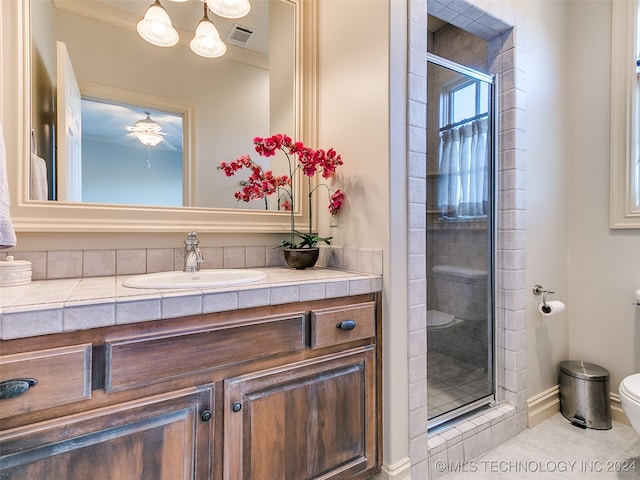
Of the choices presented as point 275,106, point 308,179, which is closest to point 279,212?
point 308,179

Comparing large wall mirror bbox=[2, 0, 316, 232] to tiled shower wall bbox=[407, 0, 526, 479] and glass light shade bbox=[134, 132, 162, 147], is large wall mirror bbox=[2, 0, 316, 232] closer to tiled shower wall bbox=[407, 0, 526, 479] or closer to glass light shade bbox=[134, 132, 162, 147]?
glass light shade bbox=[134, 132, 162, 147]

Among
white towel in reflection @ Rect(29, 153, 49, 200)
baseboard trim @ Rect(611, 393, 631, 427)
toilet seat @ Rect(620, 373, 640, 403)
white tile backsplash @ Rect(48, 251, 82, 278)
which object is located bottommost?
baseboard trim @ Rect(611, 393, 631, 427)

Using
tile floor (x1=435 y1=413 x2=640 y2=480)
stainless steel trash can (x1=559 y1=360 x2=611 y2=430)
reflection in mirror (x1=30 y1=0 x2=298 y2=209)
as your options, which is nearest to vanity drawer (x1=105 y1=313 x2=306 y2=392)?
reflection in mirror (x1=30 y1=0 x2=298 y2=209)

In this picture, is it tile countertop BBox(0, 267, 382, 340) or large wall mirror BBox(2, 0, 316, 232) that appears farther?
large wall mirror BBox(2, 0, 316, 232)

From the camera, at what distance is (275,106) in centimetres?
173

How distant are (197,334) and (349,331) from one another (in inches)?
21.8

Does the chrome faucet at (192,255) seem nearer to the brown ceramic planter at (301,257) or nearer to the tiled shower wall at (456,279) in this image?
the brown ceramic planter at (301,257)

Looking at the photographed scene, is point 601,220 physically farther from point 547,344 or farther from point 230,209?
point 230,209

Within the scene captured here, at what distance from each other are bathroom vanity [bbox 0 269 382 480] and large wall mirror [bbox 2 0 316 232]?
55 centimetres

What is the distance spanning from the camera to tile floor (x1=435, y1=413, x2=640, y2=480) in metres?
1.50

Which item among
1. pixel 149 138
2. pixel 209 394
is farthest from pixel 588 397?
pixel 149 138

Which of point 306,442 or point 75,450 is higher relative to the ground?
point 75,450

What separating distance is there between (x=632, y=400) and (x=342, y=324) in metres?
1.27

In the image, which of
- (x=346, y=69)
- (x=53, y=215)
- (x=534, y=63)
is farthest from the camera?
(x=534, y=63)
